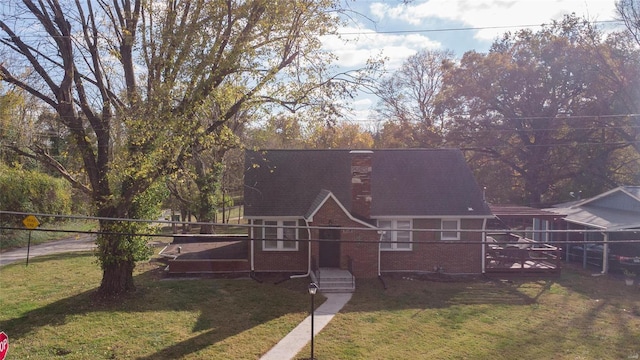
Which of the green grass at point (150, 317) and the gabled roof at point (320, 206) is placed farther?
the gabled roof at point (320, 206)

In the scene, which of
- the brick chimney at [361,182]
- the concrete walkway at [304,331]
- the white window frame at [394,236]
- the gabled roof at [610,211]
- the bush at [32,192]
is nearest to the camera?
the concrete walkway at [304,331]

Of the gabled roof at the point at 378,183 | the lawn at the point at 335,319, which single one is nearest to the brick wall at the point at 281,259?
the lawn at the point at 335,319

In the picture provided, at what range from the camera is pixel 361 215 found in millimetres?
19547

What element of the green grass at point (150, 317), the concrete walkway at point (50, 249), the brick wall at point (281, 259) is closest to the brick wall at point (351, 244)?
the brick wall at point (281, 259)

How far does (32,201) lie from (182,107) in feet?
78.1

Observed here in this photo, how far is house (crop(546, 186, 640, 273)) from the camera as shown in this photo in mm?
20688

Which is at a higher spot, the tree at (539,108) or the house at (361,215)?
the tree at (539,108)

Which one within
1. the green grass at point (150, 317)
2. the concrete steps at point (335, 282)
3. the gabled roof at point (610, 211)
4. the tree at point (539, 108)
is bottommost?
the green grass at point (150, 317)

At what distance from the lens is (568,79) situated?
32469 millimetres

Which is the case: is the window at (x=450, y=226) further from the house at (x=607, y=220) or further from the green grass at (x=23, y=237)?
the green grass at (x=23, y=237)

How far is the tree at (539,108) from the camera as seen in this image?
32.1 meters

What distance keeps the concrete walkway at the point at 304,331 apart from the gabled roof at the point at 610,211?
13.6 meters

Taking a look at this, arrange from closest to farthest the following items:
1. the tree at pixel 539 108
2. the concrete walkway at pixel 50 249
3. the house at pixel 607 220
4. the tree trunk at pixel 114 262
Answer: the tree trunk at pixel 114 262 → the house at pixel 607 220 → the concrete walkway at pixel 50 249 → the tree at pixel 539 108

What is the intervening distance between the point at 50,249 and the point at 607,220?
1259 inches
